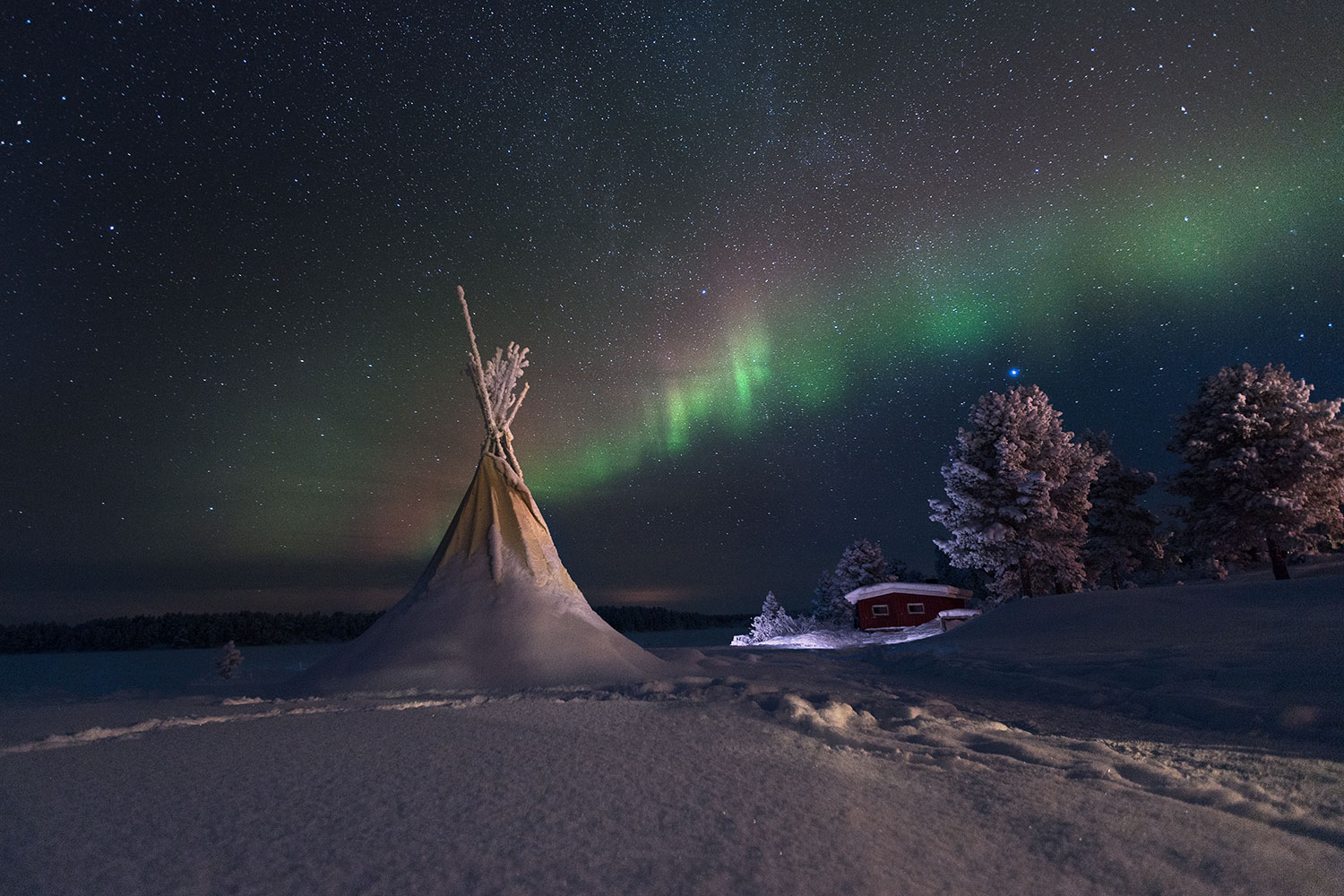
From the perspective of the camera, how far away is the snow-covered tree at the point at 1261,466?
690 inches

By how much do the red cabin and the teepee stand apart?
2139 centimetres

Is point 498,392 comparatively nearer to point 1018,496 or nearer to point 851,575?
point 1018,496

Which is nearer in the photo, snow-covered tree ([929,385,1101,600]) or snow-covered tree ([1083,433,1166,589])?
snow-covered tree ([929,385,1101,600])

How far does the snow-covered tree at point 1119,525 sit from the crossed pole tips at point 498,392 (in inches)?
1006

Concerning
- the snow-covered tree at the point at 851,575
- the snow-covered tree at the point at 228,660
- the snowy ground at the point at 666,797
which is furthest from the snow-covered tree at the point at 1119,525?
the snow-covered tree at the point at 228,660

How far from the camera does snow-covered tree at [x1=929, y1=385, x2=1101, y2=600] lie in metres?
21.2

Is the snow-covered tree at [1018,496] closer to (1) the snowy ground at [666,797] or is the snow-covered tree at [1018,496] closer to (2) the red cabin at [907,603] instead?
(2) the red cabin at [907,603]

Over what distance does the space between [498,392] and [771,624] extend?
25269 millimetres

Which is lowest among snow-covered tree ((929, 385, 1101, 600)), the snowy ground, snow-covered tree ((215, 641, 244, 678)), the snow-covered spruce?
the snow-covered spruce

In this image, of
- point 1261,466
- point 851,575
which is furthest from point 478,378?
point 851,575

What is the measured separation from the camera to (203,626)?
58094mm

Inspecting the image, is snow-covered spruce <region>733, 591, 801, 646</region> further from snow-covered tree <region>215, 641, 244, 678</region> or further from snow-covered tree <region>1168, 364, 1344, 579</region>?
snow-covered tree <region>215, 641, 244, 678</region>

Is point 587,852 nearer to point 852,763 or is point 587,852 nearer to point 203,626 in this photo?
point 852,763

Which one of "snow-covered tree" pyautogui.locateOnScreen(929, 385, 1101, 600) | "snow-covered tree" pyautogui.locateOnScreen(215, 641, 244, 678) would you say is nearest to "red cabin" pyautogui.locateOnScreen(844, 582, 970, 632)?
"snow-covered tree" pyautogui.locateOnScreen(929, 385, 1101, 600)
